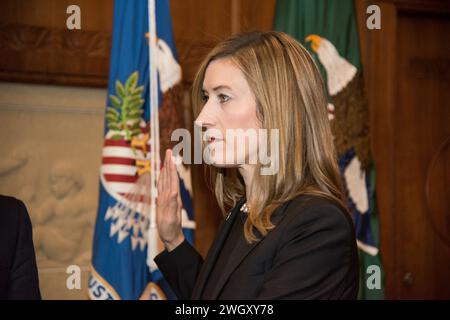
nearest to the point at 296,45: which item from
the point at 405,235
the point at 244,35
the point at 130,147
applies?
the point at 244,35

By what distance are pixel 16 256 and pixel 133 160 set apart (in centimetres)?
124

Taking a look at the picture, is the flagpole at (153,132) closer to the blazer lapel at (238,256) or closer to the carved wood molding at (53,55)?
the carved wood molding at (53,55)

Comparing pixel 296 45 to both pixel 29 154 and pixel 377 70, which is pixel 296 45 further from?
pixel 377 70

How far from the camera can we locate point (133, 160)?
294 cm

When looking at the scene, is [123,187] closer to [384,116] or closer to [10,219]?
[10,219]

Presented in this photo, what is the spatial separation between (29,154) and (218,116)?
1.89 meters

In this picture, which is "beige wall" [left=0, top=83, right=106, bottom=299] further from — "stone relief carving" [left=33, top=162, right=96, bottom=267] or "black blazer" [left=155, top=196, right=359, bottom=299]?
"black blazer" [left=155, top=196, right=359, bottom=299]

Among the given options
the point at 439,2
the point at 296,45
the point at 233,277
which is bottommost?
the point at 233,277

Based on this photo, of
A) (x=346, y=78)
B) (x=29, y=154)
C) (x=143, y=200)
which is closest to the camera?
(x=143, y=200)

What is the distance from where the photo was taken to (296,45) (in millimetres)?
1542

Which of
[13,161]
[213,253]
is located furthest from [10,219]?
[13,161]

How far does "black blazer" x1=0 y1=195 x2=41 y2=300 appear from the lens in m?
1.69

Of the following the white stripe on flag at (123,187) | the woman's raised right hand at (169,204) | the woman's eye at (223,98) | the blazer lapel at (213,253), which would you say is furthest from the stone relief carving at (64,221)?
the woman's eye at (223,98)

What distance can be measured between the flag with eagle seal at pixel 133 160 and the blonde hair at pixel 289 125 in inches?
55.0
